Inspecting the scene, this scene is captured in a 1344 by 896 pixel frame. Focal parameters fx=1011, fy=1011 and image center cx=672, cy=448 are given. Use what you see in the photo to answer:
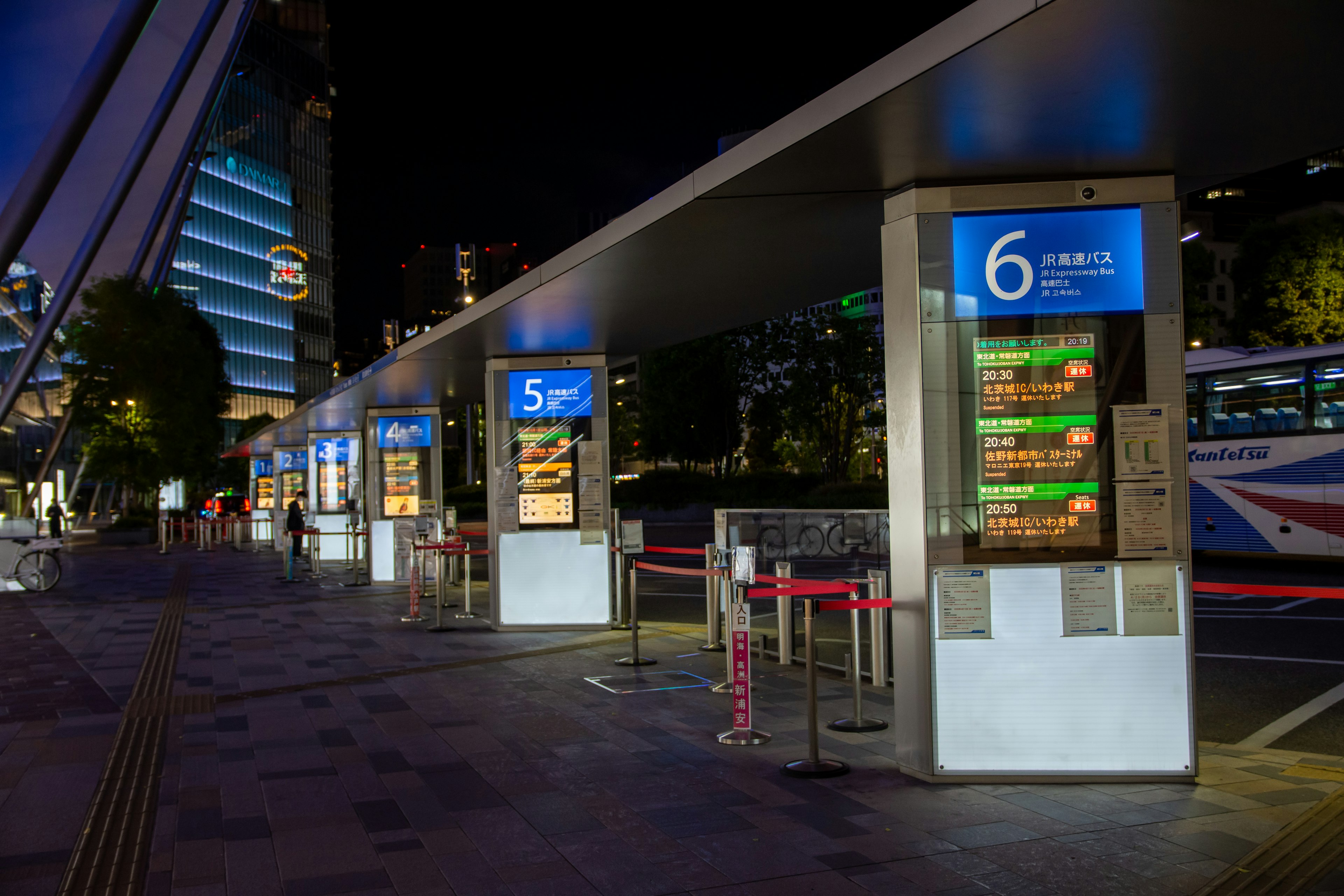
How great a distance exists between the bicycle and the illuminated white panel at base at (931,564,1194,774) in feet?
63.3

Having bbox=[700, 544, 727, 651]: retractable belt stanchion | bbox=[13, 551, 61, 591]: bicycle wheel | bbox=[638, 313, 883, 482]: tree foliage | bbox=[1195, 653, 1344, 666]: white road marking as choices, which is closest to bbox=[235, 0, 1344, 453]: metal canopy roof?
bbox=[700, 544, 727, 651]: retractable belt stanchion

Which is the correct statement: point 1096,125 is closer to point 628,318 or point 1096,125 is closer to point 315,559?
point 628,318

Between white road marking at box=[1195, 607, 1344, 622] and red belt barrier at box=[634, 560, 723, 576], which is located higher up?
red belt barrier at box=[634, 560, 723, 576]

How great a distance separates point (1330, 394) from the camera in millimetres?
16078

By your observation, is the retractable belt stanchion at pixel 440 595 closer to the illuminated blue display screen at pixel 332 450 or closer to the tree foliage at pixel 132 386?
the illuminated blue display screen at pixel 332 450

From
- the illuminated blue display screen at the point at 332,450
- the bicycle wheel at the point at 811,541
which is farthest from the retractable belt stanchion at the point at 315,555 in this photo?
the bicycle wheel at the point at 811,541

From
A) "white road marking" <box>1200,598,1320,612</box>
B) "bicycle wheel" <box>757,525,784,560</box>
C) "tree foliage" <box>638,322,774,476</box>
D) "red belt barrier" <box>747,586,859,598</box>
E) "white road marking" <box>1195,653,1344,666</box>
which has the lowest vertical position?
"white road marking" <box>1195,653,1344,666</box>

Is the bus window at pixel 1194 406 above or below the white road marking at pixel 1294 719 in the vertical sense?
above

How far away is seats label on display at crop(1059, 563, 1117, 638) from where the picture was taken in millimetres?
5562

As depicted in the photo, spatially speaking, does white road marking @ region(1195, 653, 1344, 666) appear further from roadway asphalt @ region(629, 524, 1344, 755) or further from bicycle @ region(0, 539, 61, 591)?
bicycle @ region(0, 539, 61, 591)

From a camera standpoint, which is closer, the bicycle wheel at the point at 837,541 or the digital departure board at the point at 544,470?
the bicycle wheel at the point at 837,541

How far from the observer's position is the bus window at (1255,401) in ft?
54.8

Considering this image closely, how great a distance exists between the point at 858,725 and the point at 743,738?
97cm

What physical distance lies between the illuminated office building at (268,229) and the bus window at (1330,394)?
81.6 metres
